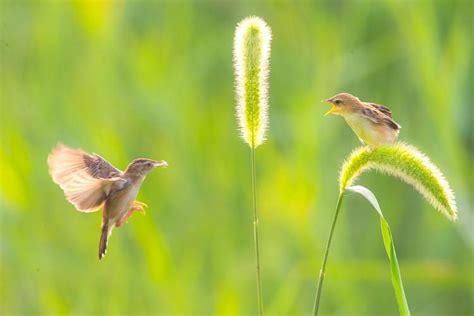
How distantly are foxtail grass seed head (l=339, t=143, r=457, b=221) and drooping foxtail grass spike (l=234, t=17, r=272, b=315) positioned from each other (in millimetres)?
186

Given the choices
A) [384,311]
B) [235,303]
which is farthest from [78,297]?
[384,311]

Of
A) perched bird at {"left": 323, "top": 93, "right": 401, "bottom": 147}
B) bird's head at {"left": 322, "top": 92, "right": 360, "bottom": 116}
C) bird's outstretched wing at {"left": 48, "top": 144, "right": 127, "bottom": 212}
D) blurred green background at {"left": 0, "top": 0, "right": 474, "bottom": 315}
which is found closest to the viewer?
bird's outstretched wing at {"left": 48, "top": 144, "right": 127, "bottom": 212}

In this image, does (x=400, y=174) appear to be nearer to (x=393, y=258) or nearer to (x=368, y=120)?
(x=393, y=258)

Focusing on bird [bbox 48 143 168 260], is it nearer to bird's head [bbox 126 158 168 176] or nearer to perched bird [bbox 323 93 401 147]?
bird's head [bbox 126 158 168 176]

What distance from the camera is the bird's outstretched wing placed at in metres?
2.38

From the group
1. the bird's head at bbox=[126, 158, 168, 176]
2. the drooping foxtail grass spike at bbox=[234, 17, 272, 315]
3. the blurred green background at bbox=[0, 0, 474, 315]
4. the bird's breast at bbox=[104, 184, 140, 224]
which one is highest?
the blurred green background at bbox=[0, 0, 474, 315]

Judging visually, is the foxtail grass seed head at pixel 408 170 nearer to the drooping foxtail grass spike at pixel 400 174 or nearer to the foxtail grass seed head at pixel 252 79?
the drooping foxtail grass spike at pixel 400 174

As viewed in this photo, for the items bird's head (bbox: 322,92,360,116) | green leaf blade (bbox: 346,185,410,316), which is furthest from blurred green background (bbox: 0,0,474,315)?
green leaf blade (bbox: 346,185,410,316)

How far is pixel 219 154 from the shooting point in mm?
5543

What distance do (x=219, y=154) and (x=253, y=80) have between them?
336cm

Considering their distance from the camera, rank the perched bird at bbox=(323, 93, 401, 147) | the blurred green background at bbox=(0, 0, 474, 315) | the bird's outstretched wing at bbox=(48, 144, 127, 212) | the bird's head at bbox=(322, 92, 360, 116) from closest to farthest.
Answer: the bird's outstretched wing at bbox=(48, 144, 127, 212) → the perched bird at bbox=(323, 93, 401, 147) → the bird's head at bbox=(322, 92, 360, 116) → the blurred green background at bbox=(0, 0, 474, 315)

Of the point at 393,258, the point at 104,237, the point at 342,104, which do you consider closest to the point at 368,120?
the point at 342,104

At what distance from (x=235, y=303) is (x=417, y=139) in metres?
1.63

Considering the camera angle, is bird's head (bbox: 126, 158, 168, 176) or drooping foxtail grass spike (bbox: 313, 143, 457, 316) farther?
bird's head (bbox: 126, 158, 168, 176)
